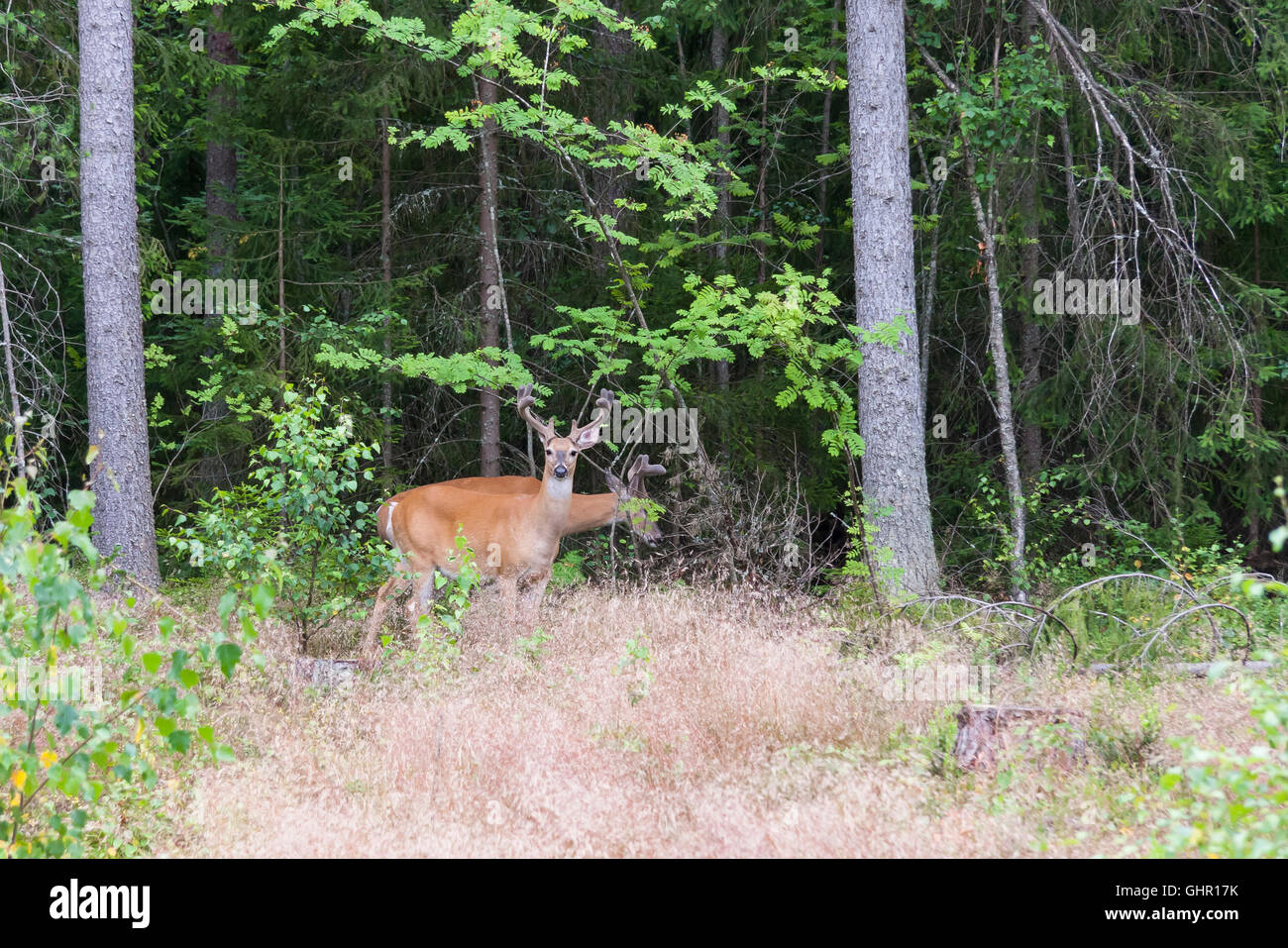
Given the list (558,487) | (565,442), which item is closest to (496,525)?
(558,487)

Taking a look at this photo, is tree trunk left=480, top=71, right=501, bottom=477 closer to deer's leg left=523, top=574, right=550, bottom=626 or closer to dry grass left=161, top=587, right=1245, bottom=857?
deer's leg left=523, top=574, right=550, bottom=626

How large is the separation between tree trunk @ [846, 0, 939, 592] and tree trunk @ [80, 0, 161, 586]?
230 inches

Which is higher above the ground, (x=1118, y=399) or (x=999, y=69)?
(x=999, y=69)

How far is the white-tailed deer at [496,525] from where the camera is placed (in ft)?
31.7

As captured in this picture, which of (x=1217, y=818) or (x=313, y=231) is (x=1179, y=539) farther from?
(x=313, y=231)

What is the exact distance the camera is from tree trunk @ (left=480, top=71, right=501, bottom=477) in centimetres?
1139

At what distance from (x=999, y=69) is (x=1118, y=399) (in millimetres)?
3121

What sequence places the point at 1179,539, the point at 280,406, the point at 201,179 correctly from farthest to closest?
the point at 201,179 → the point at 280,406 → the point at 1179,539

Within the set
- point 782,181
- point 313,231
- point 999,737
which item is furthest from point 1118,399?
point 313,231

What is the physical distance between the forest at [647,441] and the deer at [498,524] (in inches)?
2.0

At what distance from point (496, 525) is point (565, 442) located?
91 cm

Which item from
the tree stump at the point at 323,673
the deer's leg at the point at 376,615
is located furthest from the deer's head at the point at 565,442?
the tree stump at the point at 323,673

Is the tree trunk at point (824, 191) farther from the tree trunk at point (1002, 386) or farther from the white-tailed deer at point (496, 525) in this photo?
the white-tailed deer at point (496, 525)

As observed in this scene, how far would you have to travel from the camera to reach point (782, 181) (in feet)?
45.9
